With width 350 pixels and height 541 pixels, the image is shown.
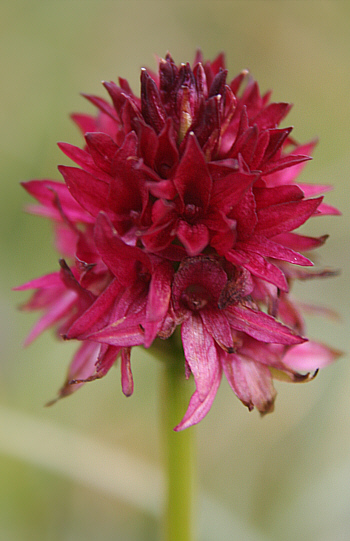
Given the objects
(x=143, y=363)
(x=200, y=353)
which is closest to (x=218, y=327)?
(x=200, y=353)

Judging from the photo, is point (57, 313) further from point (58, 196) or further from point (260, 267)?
point (260, 267)

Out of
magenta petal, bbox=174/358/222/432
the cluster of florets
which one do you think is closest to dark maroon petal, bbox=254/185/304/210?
the cluster of florets

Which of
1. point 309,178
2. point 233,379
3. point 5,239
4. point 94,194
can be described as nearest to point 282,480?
point 233,379

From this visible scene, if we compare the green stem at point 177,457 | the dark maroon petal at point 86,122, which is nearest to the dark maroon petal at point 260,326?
the green stem at point 177,457

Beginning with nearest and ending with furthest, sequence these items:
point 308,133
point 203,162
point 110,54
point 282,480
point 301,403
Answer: point 203,162 < point 282,480 < point 301,403 < point 308,133 < point 110,54

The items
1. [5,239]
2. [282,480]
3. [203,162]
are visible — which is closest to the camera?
[203,162]

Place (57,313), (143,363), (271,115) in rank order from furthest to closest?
(143,363), (57,313), (271,115)

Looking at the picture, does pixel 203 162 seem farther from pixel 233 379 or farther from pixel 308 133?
pixel 308 133
